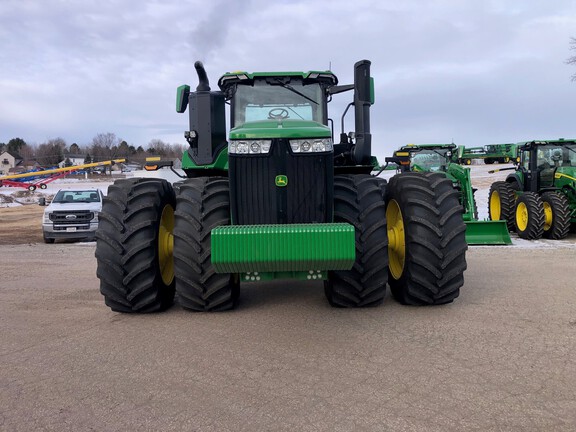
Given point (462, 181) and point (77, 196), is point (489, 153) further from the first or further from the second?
point (77, 196)

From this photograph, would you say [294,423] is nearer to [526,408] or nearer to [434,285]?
[526,408]

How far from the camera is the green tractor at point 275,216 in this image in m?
4.05

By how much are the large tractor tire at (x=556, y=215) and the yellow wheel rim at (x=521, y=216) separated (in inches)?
20.1

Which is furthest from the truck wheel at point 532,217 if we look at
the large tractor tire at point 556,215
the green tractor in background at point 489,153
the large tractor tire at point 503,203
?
the green tractor in background at point 489,153

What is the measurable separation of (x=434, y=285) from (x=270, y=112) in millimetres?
2705

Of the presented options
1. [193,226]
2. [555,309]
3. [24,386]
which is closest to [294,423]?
[24,386]

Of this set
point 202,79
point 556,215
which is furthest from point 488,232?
point 202,79

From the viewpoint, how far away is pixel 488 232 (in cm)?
1118

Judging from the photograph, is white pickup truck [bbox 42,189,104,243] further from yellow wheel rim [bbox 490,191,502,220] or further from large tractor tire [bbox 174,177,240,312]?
yellow wheel rim [bbox 490,191,502,220]

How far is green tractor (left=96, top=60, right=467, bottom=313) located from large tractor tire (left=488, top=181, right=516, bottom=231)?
371 inches

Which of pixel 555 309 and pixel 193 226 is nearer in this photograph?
pixel 193 226

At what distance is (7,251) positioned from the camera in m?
11.8

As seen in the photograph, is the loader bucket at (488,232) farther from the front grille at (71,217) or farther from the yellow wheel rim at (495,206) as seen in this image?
the front grille at (71,217)

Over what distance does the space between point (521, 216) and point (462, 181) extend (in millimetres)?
1814
